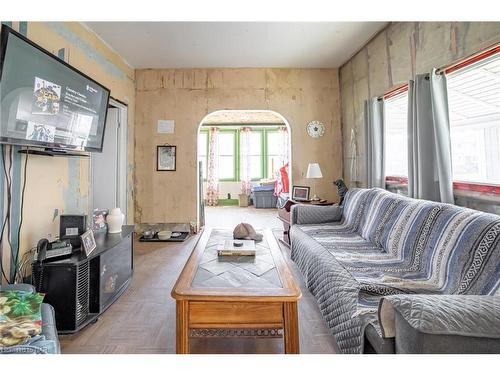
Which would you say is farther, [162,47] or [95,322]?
[162,47]

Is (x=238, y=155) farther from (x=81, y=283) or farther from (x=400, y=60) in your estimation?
(x=81, y=283)

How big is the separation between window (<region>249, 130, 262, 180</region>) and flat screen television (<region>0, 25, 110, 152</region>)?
243 inches

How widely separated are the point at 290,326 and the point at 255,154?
7468mm

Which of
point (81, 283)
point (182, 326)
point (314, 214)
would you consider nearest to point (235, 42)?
point (314, 214)

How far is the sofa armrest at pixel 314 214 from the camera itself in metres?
3.17

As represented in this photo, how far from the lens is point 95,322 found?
6.15 ft

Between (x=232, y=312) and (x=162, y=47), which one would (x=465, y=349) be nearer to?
(x=232, y=312)

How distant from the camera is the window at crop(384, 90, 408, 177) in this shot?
2951 mm

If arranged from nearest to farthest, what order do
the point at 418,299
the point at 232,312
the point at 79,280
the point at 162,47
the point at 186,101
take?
the point at 418,299
the point at 232,312
the point at 79,280
the point at 162,47
the point at 186,101

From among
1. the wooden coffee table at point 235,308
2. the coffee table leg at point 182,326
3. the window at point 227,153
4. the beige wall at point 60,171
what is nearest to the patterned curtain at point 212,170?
the window at point 227,153

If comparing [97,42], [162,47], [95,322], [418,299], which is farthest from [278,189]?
[418,299]

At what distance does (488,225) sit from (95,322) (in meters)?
2.56

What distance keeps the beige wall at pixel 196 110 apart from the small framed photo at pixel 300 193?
1.54ft

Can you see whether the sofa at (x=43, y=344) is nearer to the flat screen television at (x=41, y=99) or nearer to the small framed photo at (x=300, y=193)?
the flat screen television at (x=41, y=99)
